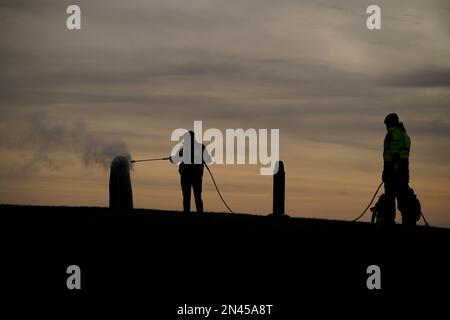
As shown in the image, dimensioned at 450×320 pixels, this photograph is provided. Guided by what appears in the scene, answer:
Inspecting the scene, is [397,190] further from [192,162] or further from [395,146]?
[192,162]

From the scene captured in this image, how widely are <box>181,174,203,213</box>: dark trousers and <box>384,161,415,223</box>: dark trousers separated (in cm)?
537

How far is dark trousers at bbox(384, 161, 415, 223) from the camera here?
23125 mm

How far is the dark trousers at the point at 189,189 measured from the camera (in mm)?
26156

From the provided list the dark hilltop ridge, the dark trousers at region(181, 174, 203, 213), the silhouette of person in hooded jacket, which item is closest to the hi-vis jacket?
the dark hilltop ridge

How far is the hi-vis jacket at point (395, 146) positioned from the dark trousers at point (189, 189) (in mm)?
5609

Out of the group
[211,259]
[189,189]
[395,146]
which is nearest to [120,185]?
[189,189]

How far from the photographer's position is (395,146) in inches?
903

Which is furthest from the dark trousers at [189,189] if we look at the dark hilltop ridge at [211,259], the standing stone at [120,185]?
the dark hilltop ridge at [211,259]

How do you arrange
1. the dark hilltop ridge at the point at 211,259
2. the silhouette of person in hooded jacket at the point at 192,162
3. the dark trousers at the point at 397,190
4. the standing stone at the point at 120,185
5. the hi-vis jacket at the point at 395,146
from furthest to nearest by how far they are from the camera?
1. the standing stone at the point at 120,185
2. the silhouette of person in hooded jacket at the point at 192,162
3. the dark trousers at the point at 397,190
4. the hi-vis jacket at the point at 395,146
5. the dark hilltop ridge at the point at 211,259

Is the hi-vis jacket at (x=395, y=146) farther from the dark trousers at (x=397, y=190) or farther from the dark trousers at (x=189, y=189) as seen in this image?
the dark trousers at (x=189, y=189)

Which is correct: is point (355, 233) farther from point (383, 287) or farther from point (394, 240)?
point (383, 287)


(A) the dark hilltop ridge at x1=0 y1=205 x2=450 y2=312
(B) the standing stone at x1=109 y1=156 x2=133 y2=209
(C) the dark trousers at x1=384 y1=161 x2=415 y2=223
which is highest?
(B) the standing stone at x1=109 y1=156 x2=133 y2=209

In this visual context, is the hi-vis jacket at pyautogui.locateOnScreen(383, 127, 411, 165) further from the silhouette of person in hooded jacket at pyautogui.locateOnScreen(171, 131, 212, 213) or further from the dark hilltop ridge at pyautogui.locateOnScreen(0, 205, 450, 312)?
the silhouette of person in hooded jacket at pyautogui.locateOnScreen(171, 131, 212, 213)
